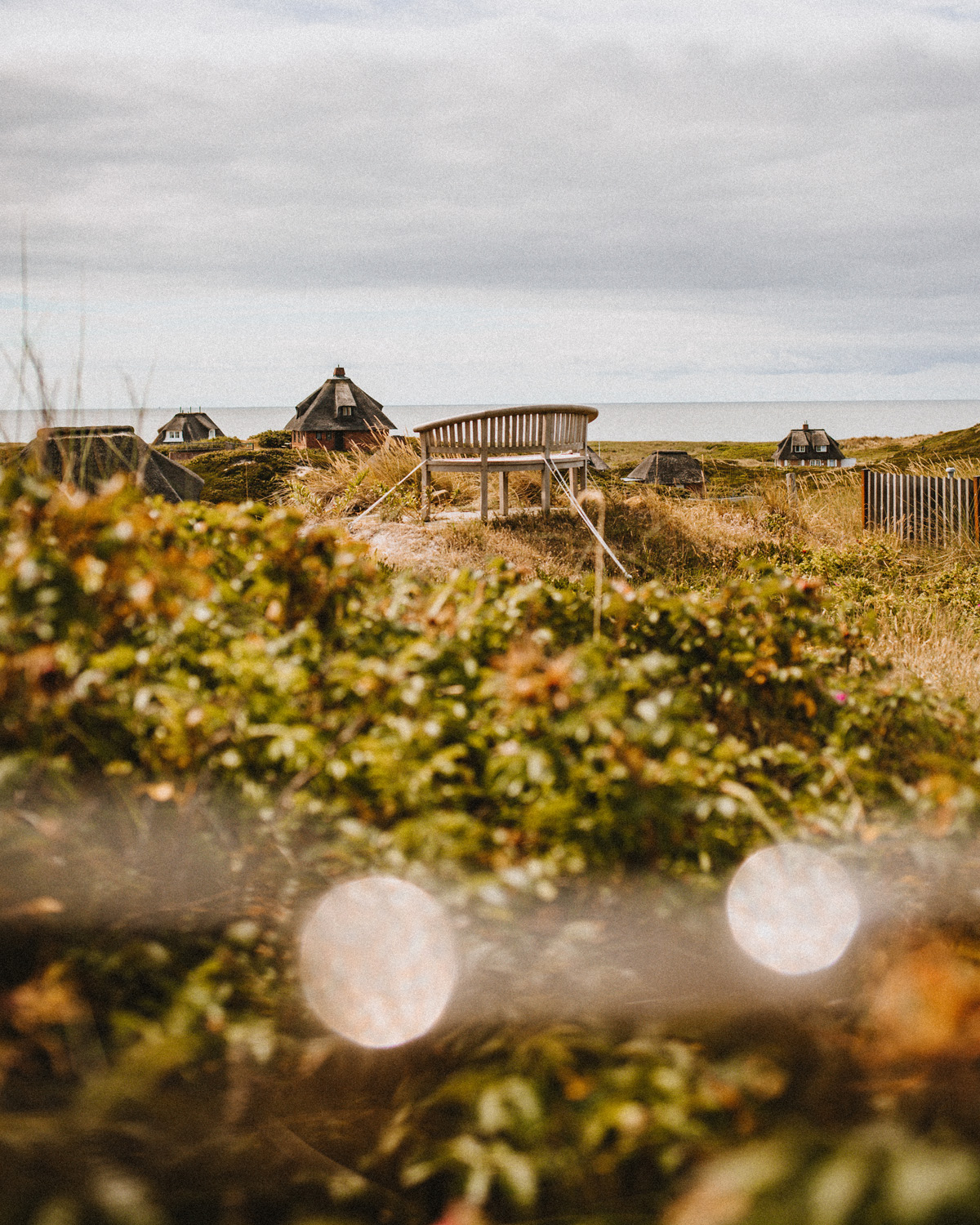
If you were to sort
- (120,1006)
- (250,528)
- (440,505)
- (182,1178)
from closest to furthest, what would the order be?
1. (182,1178)
2. (120,1006)
3. (250,528)
4. (440,505)

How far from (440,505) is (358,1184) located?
8.02 meters

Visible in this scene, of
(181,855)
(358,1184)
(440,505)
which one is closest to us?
(358,1184)

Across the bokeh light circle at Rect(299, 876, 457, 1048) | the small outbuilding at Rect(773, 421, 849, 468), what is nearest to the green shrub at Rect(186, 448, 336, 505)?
the bokeh light circle at Rect(299, 876, 457, 1048)

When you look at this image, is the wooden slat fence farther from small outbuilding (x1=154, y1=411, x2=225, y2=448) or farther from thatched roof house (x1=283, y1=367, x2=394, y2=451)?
small outbuilding (x1=154, y1=411, x2=225, y2=448)

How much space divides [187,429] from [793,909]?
7212 cm

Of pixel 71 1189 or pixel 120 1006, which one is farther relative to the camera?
pixel 120 1006

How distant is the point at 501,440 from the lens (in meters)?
7.65

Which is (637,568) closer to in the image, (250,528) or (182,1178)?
(250,528)

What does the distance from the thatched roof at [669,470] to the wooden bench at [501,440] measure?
37561 millimetres

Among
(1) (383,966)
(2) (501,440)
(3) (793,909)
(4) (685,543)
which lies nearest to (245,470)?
(2) (501,440)

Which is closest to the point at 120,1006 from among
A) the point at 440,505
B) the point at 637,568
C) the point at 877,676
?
the point at 877,676

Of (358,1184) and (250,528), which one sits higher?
(250,528)

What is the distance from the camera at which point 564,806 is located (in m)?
1.73

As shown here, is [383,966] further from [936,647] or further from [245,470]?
[245,470]
